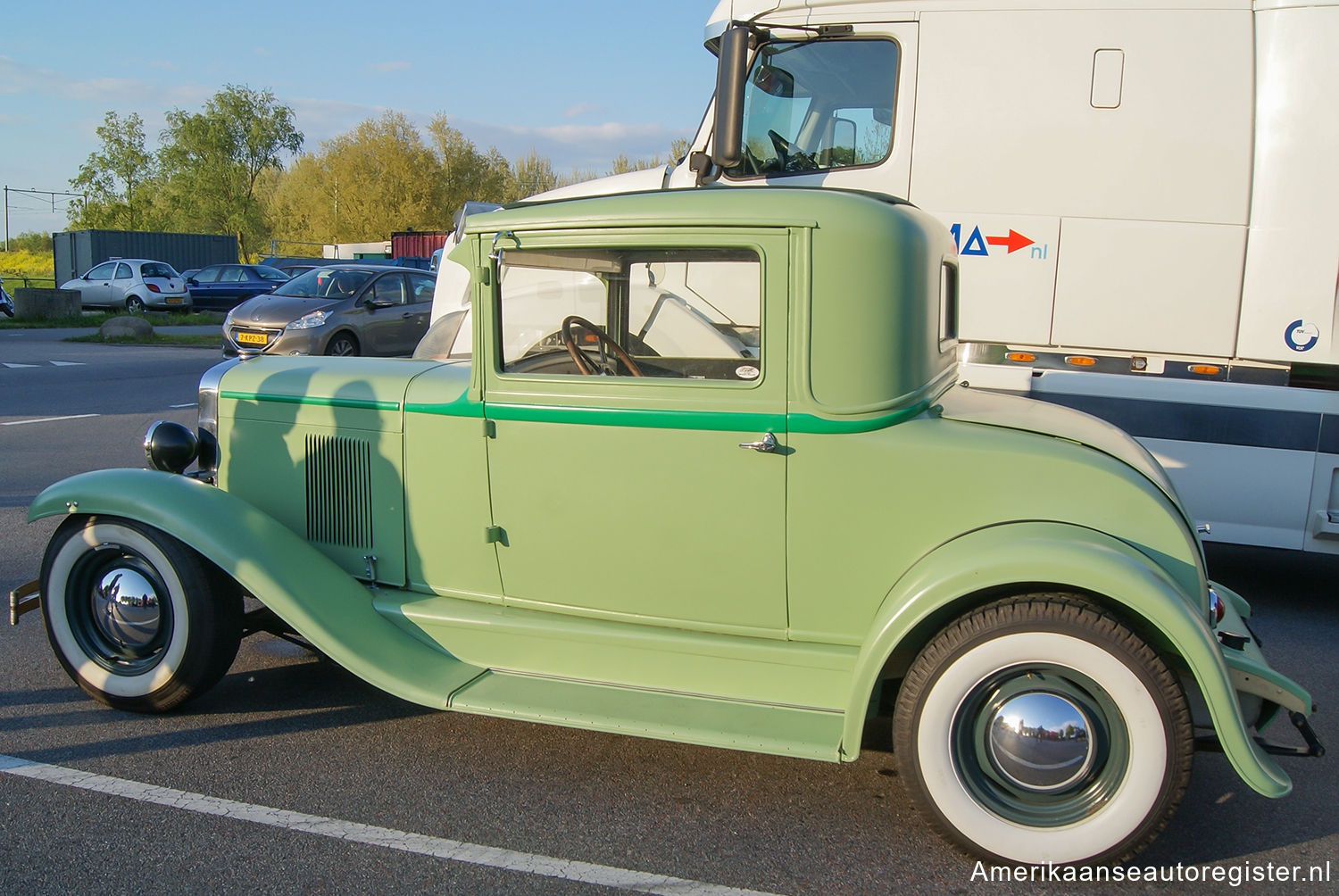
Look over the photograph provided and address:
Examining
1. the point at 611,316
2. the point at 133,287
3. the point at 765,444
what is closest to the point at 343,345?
the point at 611,316

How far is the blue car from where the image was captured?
2911 cm

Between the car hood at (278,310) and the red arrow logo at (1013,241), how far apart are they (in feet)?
37.8

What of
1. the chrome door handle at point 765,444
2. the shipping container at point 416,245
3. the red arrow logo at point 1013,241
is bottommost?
the chrome door handle at point 765,444

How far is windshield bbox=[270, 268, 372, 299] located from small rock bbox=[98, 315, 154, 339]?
6956mm

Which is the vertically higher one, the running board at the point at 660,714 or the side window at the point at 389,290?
the side window at the point at 389,290

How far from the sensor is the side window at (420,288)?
1584 centimetres

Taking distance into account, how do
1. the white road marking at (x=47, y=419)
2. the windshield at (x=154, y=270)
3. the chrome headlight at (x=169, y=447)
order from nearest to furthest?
1. the chrome headlight at (x=169, y=447)
2. the white road marking at (x=47, y=419)
3. the windshield at (x=154, y=270)

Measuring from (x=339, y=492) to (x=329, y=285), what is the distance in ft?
42.0

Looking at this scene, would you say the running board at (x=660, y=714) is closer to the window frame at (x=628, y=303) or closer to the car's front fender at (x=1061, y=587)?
the car's front fender at (x=1061, y=587)

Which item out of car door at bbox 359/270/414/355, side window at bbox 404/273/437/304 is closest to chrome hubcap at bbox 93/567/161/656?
car door at bbox 359/270/414/355

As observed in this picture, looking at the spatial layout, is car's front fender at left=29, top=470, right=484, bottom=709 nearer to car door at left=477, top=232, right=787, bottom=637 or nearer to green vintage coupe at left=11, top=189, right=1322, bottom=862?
green vintage coupe at left=11, top=189, right=1322, bottom=862

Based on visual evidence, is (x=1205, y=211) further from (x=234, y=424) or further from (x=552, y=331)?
(x=234, y=424)

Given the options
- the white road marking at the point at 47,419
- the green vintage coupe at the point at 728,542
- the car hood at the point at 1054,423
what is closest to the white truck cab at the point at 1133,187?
the green vintage coupe at the point at 728,542

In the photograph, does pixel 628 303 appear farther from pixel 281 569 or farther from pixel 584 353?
pixel 281 569
